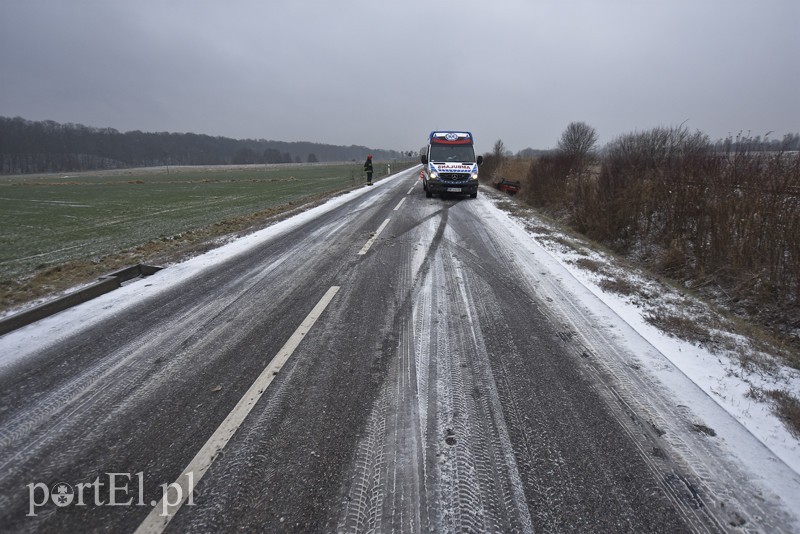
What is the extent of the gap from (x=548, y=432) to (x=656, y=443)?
0.69 m

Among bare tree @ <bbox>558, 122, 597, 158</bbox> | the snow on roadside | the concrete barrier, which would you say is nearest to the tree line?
the snow on roadside

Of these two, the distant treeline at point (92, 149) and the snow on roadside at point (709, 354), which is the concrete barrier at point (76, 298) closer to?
the snow on roadside at point (709, 354)

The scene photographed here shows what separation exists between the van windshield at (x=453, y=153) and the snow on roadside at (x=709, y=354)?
9928 mm

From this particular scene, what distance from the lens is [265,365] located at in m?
3.12

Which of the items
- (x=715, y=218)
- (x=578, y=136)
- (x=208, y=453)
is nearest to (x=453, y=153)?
(x=715, y=218)

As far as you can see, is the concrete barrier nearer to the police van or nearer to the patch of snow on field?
the patch of snow on field

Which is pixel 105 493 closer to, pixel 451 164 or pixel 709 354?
pixel 709 354

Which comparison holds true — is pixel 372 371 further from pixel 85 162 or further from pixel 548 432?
pixel 85 162

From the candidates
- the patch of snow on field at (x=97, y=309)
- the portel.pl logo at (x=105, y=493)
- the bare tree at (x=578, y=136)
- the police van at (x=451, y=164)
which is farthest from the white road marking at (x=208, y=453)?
the bare tree at (x=578, y=136)

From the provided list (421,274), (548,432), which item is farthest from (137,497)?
(421,274)

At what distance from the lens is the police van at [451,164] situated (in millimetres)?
14461

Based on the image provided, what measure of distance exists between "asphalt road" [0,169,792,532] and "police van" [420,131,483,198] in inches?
426

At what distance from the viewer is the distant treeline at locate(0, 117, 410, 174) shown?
112 metres

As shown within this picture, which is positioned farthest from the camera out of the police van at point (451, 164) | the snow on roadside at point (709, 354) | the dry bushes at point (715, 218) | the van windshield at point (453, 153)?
the van windshield at point (453, 153)
